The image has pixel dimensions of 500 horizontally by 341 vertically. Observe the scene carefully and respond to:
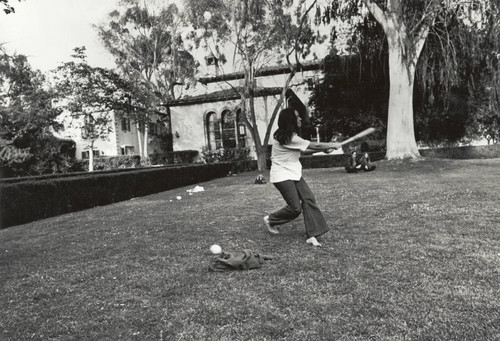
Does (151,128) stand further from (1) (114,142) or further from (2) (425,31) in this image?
(2) (425,31)

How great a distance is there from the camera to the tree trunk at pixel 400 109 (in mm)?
17438

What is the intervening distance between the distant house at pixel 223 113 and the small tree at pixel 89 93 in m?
4.62

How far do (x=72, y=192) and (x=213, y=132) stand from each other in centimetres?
2288

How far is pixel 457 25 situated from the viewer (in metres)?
18.2

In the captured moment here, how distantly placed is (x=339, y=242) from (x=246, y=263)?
5.51ft

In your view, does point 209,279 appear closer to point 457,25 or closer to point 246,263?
point 246,263

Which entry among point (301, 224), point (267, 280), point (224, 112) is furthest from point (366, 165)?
point (224, 112)

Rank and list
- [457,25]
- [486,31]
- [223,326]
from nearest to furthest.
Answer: [223,326]
[486,31]
[457,25]

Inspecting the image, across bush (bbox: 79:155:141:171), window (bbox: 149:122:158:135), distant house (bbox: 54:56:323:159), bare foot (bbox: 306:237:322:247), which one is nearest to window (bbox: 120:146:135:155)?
window (bbox: 149:122:158:135)

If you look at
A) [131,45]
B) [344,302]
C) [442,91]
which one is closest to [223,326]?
[344,302]

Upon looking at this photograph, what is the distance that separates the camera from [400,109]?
17594mm

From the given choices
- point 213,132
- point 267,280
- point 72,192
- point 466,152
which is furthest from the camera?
point 213,132

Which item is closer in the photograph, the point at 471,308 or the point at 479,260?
the point at 471,308

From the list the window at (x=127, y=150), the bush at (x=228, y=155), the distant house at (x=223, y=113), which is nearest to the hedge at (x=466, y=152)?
the distant house at (x=223, y=113)
